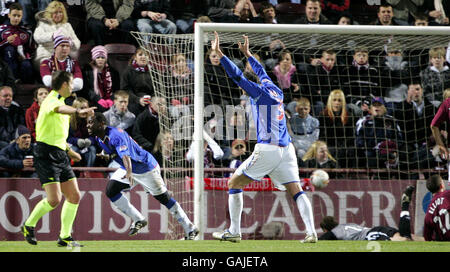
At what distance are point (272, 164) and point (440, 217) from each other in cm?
248

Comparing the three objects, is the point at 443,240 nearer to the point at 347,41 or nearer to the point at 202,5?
the point at 347,41

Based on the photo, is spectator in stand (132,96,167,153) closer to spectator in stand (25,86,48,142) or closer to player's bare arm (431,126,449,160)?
spectator in stand (25,86,48,142)

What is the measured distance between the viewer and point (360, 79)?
13477 millimetres

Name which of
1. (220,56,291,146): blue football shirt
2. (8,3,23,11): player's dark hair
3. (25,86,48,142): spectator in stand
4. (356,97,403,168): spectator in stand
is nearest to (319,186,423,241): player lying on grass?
(220,56,291,146): blue football shirt

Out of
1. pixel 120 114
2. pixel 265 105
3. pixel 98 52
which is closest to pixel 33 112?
pixel 120 114

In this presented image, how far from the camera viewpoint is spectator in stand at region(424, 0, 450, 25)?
14.9 meters

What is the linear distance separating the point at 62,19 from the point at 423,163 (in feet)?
21.1

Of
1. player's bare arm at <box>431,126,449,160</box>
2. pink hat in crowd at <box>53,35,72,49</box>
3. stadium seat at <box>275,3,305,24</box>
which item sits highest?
stadium seat at <box>275,3,305,24</box>

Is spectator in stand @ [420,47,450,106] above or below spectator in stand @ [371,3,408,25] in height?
below

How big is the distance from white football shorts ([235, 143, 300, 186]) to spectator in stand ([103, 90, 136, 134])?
154 inches

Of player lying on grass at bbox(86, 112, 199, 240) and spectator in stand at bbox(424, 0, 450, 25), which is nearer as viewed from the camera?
player lying on grass at bbox(86, 112, 199, 240)

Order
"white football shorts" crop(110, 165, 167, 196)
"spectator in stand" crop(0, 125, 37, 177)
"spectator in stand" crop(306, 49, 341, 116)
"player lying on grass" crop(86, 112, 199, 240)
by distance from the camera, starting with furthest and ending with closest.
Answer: "spectator in stand" crop(306, 49, 341, 116) → "spectator in stand" crop(0, 125, 37, 177) → "white football shorts" crop(110, 165, 167, 196) → "player lying on grass" crop(86, 112, 199, 240)

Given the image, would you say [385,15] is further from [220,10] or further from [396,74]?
[220,10]

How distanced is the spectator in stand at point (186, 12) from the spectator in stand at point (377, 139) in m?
3.51
